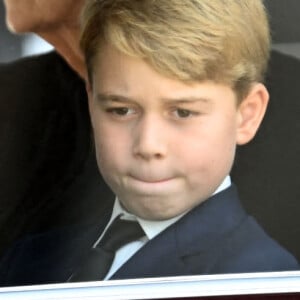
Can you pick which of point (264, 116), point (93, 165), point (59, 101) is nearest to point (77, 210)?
point (93, 165)

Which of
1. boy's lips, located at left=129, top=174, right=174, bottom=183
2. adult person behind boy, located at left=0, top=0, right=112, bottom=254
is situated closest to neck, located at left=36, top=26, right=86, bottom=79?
adult person behind boy, located at left=0, top=0, right=112, bottom=254

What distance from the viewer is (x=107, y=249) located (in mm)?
2201

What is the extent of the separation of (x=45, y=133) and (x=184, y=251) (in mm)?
538

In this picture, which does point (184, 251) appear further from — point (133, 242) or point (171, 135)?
point (171, 135)

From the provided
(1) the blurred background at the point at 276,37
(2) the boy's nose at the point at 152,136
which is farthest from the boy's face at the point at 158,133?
(1) the blurred background at the point at 276,37

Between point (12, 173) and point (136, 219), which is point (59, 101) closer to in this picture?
point (12, 173)

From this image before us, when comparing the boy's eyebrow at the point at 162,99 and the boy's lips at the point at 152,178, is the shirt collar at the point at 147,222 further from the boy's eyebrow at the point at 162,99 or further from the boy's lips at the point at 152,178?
the boy's eyebrow at the point at 162,99

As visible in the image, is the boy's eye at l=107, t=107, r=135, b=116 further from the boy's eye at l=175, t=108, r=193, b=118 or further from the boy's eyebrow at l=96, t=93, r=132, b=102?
the boy's eye at l=175, t=108, r=193, b=118

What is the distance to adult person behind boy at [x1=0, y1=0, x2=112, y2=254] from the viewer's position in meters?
2.05

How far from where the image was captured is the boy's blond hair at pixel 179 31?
2006 mm

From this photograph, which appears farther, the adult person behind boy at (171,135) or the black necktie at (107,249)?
the black necktie at (107,249)

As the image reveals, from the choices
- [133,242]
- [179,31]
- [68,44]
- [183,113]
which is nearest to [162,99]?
[183,113]

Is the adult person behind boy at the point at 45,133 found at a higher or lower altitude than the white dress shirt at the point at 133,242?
higher

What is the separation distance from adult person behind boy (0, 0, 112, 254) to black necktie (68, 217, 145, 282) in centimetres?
9
